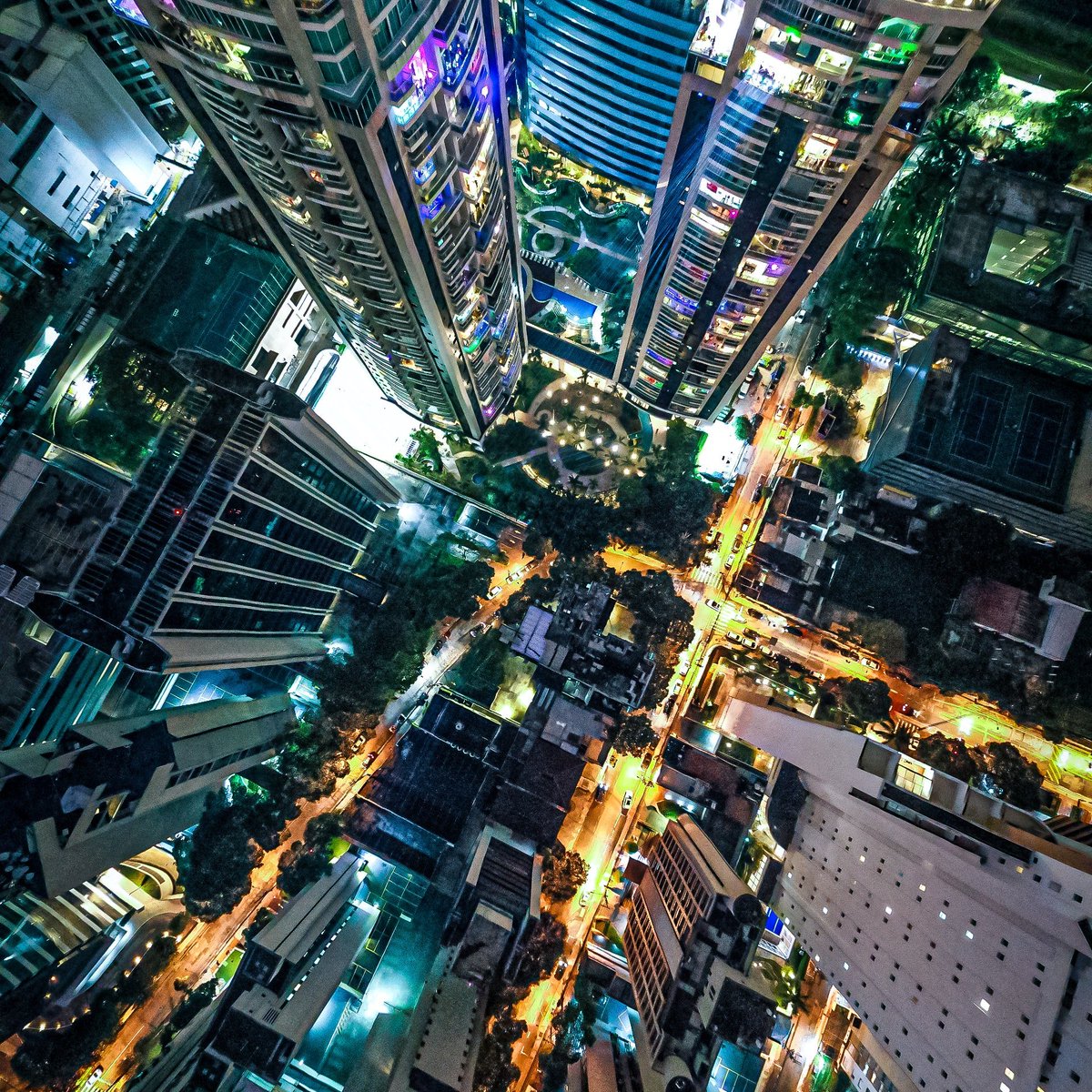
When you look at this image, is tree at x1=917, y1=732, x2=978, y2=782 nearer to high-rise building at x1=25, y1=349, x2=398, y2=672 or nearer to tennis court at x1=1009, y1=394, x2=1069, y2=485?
tennis court at x1=1009, y1=394, x2=1069, y2=485

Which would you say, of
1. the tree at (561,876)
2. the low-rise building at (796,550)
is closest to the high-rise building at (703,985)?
the tree at (561,876)

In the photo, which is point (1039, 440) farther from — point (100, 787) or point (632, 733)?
point (100, 787)

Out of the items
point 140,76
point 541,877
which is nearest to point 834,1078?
point 541,877

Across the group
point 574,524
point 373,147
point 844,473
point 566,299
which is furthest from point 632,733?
point 373,147

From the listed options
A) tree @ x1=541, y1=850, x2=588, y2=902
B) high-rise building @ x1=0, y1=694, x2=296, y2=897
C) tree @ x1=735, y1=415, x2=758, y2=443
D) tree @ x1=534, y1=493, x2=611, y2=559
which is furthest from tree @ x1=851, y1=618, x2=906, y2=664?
high-rise building @ x1=0, y1=694, x2=296, y2=897

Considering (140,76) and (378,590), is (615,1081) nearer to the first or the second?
(378,590)

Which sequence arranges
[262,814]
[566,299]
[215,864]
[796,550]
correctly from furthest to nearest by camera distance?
[566,299]
[796,550]
[262,814]
[215,864]
